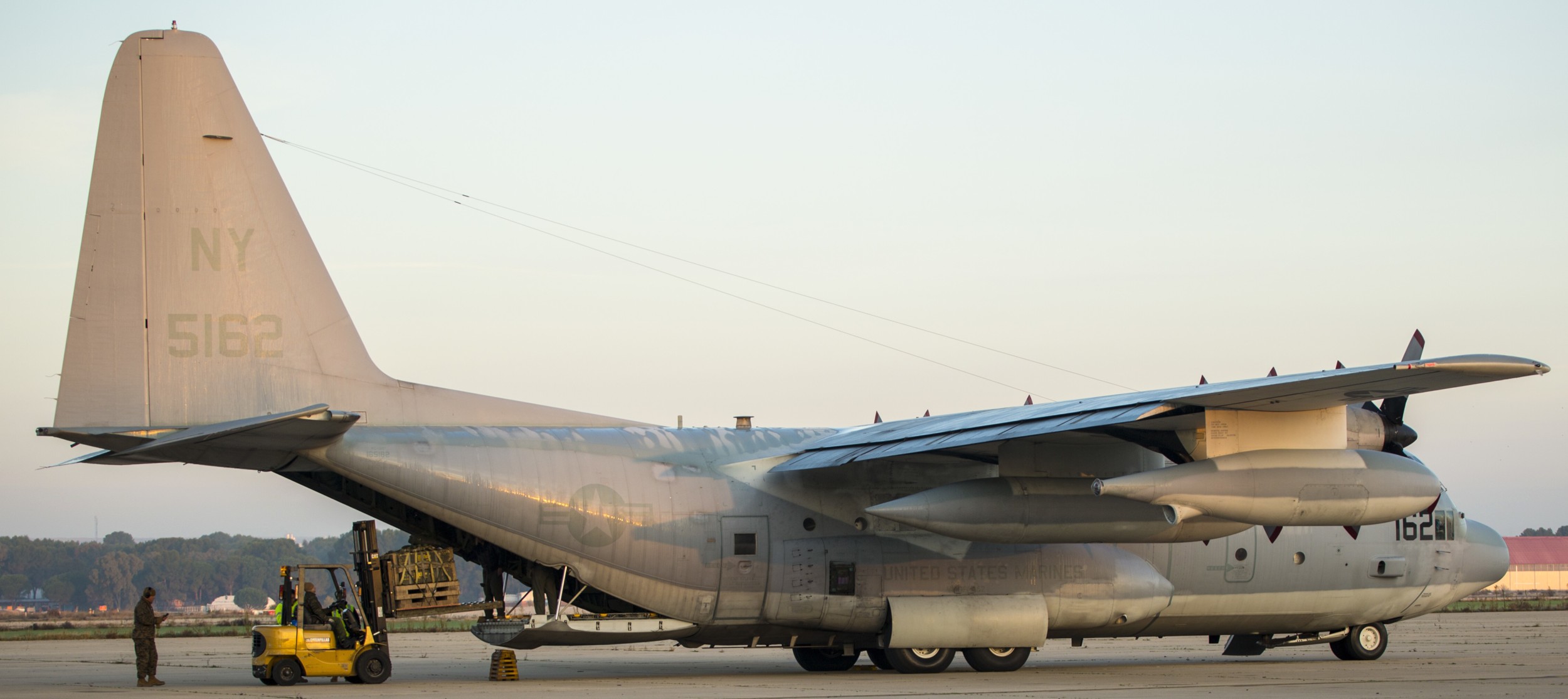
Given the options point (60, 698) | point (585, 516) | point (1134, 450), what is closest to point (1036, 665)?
point (1134, 450)

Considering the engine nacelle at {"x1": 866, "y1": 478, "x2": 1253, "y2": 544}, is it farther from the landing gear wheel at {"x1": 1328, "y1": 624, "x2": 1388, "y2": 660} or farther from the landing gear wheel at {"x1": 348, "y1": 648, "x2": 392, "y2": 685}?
the landing gear wheel at {"x1": 348, "y1": 648, "x2": 392, "y2": 685}

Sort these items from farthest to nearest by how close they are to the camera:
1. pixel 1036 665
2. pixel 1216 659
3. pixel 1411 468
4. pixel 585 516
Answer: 1. pixel 1216 659
2. pixel 1036 665
3. pixel 585 516
4. pixel 1411 468

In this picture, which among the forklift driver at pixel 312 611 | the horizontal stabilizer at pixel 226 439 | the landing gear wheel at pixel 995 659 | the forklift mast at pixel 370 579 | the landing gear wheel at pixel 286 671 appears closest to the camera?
the horizontal stabilizer at pixel 226 439

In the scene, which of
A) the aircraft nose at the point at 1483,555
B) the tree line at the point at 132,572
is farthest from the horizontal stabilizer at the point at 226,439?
the tree line at the point at 132,572

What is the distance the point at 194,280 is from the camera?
52.1 ft

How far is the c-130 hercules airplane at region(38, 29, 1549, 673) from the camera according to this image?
1505 cm

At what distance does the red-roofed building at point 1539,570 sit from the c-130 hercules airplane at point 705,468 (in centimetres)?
6472

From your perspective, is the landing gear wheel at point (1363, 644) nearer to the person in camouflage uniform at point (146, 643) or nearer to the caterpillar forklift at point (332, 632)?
the caterpillar forklift at point (332, 632)

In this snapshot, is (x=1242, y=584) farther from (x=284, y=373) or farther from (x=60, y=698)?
(x=60, y=698)

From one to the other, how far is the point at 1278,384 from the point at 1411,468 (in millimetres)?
2973

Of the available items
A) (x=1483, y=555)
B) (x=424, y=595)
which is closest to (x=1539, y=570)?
(x=1483, y=555)

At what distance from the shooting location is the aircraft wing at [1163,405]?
12.5 meters

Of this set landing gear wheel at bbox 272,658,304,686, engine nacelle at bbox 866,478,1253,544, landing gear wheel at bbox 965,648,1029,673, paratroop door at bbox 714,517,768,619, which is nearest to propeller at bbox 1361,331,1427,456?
engine nacelle at bbox 866,478,1253,544

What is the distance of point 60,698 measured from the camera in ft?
46.4
